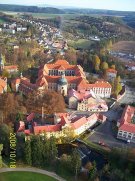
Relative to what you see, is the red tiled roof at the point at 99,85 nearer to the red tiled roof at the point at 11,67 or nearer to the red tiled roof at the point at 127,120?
the red tiled roof at the point at 127,120

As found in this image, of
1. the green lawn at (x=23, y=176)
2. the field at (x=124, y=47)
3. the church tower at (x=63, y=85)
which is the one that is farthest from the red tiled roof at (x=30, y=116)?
Answer: the field at (x=124, y=47)

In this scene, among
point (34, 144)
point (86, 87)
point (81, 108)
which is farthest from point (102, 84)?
point (34, 144)

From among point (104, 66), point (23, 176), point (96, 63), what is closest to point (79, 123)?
point (23, 176)

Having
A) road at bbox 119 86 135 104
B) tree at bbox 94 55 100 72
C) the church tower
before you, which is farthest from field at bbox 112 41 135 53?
the church tower

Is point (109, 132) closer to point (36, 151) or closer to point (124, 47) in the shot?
point (36, 151)

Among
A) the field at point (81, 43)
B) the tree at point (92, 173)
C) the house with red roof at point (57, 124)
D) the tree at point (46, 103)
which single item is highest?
the field at point (81, 43)

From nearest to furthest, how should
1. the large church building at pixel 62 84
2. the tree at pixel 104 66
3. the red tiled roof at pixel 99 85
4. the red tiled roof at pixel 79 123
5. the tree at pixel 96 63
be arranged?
the red tiled roof at pixel 79 123 → the large church building at pixel 62 84 → the red tiled roof at pixel 99 85 → the tree at pixel 104 66 → the tree at pixel 96 63

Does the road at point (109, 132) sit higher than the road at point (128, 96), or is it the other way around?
the road at point (128, 96)

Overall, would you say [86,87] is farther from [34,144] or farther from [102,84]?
[34,144]
